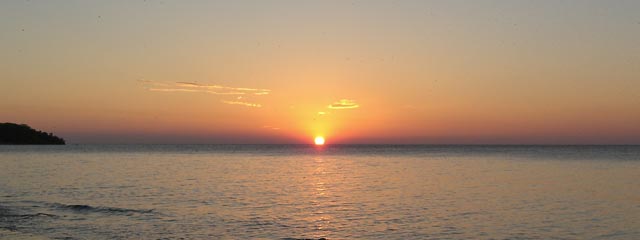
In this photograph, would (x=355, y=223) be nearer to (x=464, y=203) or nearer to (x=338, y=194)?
(x=464, y=203)

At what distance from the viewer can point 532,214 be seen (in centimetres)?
2839

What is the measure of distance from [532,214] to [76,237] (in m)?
20.6

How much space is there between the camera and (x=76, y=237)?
71.3ft

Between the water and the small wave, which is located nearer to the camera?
the water

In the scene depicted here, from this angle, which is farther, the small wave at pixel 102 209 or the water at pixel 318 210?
the small wave at pixel 102 209

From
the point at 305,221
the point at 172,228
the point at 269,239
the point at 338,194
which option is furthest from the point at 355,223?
the point at 338,194

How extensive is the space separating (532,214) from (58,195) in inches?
1105

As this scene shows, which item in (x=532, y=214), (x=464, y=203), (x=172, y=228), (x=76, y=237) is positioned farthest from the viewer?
(x=464, y=203)

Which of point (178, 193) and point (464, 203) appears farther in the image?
point (178, 193)

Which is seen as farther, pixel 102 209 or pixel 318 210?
pixel 318 210

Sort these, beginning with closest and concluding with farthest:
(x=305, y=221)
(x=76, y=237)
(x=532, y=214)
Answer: (x=76, y=237), (x=305, y=221), (x=532, y=214)

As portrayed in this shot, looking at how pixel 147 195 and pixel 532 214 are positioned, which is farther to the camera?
pixel 147 195

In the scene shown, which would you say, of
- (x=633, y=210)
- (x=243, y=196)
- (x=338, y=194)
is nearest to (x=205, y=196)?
(x=243, y=196)

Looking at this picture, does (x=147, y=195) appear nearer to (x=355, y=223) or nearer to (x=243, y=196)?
(x=243, y=196)
